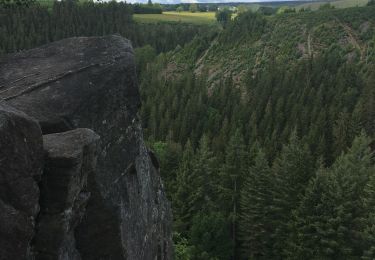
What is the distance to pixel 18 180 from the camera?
9617 mm

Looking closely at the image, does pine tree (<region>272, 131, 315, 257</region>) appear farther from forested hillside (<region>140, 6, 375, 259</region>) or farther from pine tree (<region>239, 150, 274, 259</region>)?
pine tree (<region>239, 150, 274, 259</region>)

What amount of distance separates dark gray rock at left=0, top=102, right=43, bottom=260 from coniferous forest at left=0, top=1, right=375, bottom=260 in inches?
1094

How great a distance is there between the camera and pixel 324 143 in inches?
2923

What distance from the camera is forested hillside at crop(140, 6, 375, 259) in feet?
154

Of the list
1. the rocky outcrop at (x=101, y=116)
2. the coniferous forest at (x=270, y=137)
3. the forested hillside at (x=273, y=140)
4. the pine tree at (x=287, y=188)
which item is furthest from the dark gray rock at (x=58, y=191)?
the pine tree at (x=287, y=188)

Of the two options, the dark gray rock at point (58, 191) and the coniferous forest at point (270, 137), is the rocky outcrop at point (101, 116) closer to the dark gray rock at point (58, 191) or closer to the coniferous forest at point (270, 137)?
the dark gray rock at point (58, 191)

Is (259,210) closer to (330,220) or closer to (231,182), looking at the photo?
(231,182)

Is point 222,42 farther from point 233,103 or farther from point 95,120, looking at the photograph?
point 95,120

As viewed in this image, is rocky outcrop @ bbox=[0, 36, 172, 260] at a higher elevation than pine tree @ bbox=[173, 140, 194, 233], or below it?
higher

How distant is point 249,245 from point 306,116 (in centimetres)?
4014

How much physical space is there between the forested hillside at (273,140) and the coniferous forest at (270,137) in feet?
0.66

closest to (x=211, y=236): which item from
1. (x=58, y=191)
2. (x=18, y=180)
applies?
(x=58, y=191)

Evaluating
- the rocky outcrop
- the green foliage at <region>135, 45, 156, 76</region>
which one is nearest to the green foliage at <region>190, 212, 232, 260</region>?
the rocky outcrop

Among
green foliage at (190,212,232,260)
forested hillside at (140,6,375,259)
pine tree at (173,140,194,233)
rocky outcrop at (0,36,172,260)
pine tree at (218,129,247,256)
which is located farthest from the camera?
pine tree at (218,129,247,256)
